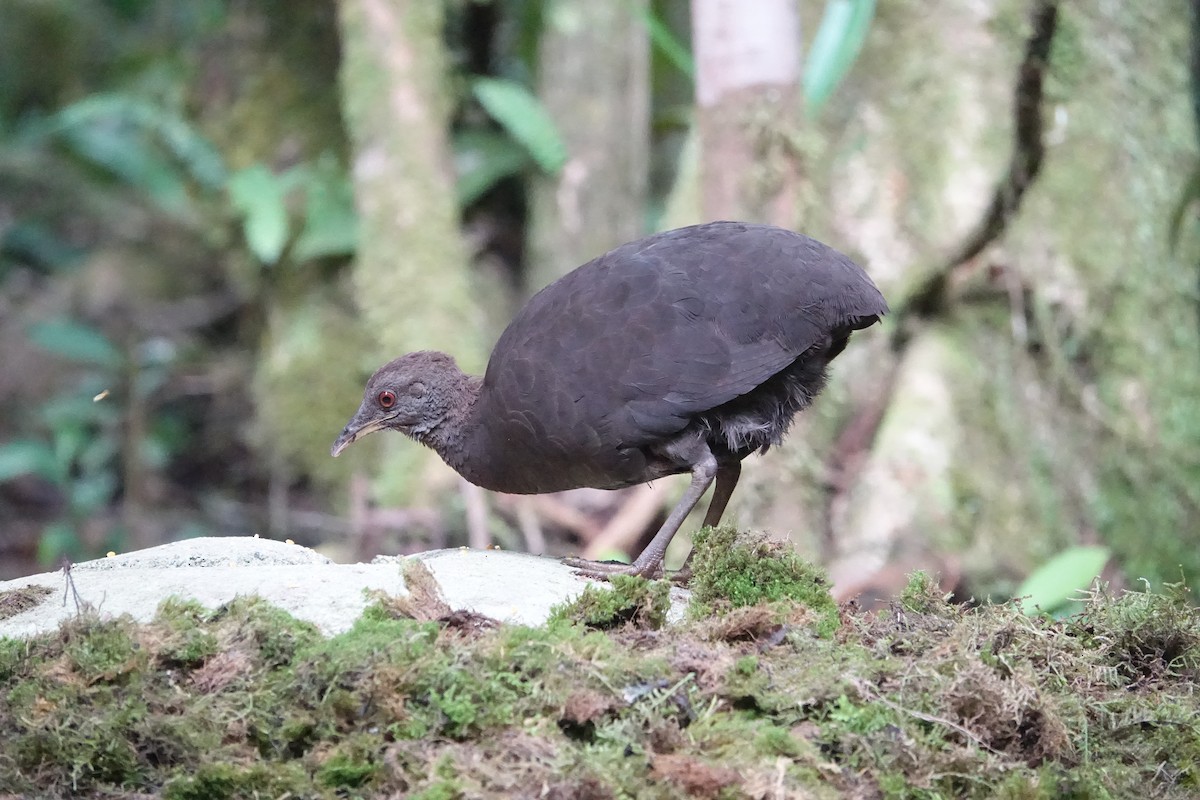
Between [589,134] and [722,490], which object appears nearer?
[722,490]

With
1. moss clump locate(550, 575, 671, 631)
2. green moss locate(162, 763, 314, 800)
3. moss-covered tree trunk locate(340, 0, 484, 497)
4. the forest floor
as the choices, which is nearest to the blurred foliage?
moss-covered tree trunk locate(340, 0, 484, 497)

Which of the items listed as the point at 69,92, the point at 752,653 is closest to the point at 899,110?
the point at 752,653

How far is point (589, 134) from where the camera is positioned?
9.62 meters

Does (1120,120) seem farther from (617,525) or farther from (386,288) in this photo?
(386,288)

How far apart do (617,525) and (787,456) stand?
1591 mm

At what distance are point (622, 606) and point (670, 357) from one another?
3.79ft

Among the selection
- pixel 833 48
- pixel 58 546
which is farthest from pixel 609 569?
pixel 58 546

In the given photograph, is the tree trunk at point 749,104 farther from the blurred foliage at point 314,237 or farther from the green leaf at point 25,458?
the green leaf at point 25,458

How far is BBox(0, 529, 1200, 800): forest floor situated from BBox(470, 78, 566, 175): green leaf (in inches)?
244

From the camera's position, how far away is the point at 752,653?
3.46 m

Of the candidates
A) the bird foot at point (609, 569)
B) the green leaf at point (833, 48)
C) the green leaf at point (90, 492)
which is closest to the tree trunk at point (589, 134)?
the green leaf at point (833, 48)

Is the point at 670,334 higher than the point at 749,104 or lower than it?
lower

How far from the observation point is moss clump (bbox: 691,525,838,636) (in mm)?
3926

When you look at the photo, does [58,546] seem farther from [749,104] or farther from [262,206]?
[749,104]
